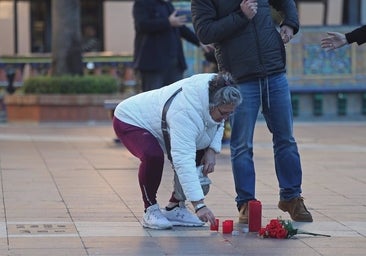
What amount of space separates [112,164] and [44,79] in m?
6.56

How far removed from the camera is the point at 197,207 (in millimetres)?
6934

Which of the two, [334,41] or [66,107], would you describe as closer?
[334,41]

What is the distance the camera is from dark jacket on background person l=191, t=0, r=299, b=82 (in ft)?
25.2

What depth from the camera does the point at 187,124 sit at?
7.09 metres

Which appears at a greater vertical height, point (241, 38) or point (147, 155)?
point (241, 38)

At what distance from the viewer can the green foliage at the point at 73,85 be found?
57.5 feet

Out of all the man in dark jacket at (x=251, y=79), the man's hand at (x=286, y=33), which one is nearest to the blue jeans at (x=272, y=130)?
the man in dark jacket at (x=251, y=79)

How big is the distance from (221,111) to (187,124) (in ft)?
0.82

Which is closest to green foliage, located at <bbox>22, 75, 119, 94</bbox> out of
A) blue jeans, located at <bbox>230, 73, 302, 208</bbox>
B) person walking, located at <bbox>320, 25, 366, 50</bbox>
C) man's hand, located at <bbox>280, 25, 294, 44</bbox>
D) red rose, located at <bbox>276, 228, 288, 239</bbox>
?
man's hand, located at <bbox>280, 25, 294, 44</bbox>

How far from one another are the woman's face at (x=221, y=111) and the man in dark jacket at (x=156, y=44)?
205 inches

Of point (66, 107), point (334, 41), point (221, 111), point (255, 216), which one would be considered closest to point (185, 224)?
point (255, 216)

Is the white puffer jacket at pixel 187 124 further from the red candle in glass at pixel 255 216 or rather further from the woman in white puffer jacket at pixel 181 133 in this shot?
the red candle in glass at pixel 255 216

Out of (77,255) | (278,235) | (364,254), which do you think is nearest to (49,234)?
(77,255)

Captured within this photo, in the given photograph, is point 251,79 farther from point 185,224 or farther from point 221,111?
point 185,224
